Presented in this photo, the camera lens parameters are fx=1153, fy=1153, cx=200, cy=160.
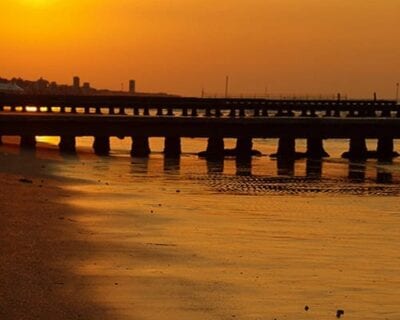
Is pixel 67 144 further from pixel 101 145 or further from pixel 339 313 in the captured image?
pixel 339 313

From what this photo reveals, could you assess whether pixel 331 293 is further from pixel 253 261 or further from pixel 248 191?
pixel 248 191

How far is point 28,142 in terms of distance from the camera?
161 ft

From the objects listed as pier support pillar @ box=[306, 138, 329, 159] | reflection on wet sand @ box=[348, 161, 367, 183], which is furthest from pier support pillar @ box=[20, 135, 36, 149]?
reflection on wet sand @ box=[348, 161, 367, 183]

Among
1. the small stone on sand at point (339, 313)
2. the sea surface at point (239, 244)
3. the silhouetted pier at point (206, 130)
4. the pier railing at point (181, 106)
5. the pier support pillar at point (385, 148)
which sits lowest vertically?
the pier railing at point (181, 106)

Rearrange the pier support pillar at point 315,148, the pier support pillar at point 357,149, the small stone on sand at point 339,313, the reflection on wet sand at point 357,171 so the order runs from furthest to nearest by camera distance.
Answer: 1. the pier support pillar at point 357,149
2. the pier support pillar at point 315,148
3. the reflection on wet sand at point 357,171
4. the small stone on sand at point 339,313

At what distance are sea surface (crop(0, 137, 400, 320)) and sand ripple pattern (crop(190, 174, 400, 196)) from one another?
0.04 m

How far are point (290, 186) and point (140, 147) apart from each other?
61.0 feet

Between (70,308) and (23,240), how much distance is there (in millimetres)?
4623

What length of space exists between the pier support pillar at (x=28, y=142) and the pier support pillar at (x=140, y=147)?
4.20 metres

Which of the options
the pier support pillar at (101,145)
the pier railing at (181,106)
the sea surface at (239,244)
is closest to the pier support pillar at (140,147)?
the pier support pillar at (101,145)

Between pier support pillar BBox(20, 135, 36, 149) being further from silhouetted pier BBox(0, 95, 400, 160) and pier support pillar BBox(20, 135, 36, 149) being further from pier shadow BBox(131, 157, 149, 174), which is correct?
pier shadow BBox(131, 157, 149, 174)

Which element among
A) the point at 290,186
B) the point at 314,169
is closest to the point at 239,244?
the point at 290,186

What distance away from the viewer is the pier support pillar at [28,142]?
1909 inches

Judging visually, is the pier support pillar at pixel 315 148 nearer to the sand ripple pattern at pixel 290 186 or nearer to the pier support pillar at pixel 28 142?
the pier support pillar at pixel 28 142
